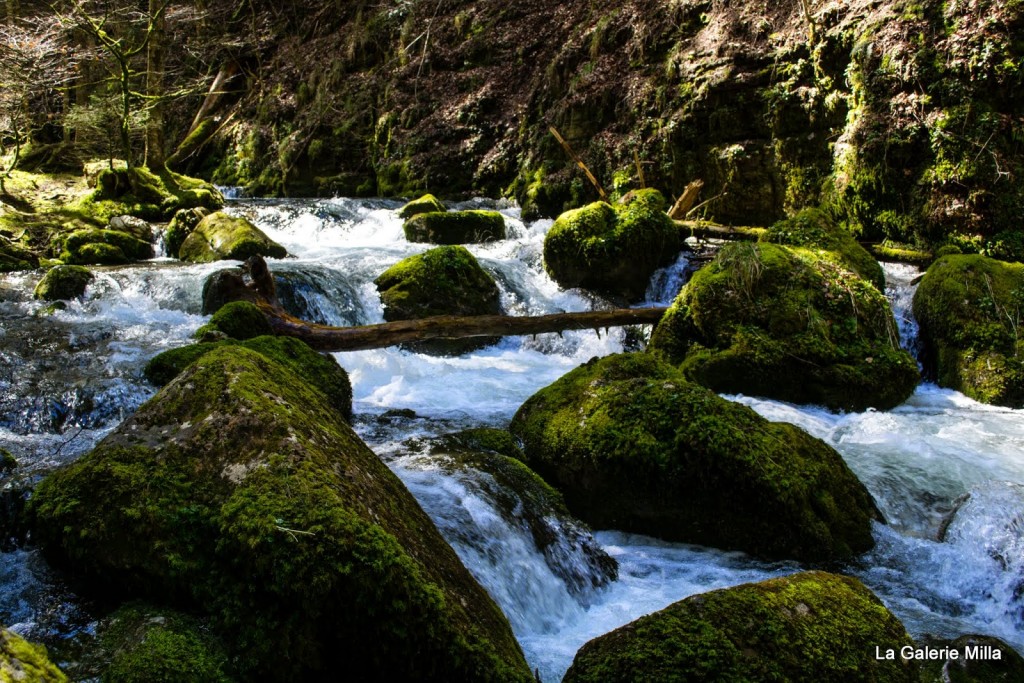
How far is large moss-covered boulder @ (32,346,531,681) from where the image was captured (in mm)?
2293

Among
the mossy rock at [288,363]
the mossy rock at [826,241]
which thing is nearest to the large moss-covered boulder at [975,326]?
the mossy rock at [826,241]

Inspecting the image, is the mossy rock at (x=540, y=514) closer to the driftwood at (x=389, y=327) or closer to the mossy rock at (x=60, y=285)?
the driftwood at (x=389, y=327)

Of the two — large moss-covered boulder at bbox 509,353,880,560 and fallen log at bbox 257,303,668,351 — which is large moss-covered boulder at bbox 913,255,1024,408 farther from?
fallen log at bbox 257,303,668,351

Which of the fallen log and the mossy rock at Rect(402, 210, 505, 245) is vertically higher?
the mossy rock at Rect(402, 210, 505, 245)

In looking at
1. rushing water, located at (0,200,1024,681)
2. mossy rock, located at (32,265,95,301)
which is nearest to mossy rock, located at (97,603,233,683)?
rushing water, located at (0,200,1024,681)

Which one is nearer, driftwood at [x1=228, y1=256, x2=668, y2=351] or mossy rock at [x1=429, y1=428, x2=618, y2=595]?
mossy rock at [x1=429, y1=428, x2=618, y2=595]

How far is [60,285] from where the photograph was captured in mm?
9164

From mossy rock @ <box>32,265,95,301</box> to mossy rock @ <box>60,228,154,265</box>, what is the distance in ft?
8.68

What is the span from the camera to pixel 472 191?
18656mm

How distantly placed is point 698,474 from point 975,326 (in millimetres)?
5544

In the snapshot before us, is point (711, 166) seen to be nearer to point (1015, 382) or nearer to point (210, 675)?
point (1015, 382)

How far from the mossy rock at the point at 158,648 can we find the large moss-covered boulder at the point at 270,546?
0.06 meters

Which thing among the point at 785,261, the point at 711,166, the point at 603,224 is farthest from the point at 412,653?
the point at 711,166

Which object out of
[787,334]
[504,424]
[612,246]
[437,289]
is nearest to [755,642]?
[504,424]
